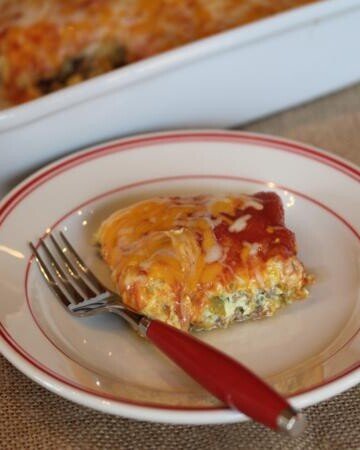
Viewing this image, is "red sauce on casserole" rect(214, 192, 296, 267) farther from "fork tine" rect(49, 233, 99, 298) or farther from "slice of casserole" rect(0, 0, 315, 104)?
"slice of casserole" rect(0, 0, 315, 104)

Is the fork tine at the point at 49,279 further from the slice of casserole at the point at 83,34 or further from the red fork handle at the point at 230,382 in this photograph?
the slice of casserole at the point at 83,34

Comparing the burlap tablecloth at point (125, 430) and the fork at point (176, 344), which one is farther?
the burlap tablecloth at point (125, 430)

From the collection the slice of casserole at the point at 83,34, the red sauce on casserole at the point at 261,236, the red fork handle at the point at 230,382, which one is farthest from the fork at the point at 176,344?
the slice of casserole at the point at 83,34

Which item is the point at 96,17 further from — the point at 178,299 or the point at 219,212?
the point at 178,299

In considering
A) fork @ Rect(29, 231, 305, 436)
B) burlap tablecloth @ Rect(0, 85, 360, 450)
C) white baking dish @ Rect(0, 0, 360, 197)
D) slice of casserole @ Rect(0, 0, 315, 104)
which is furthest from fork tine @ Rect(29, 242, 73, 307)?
slice of casserole @ Rect(0, 0, 315, 104)

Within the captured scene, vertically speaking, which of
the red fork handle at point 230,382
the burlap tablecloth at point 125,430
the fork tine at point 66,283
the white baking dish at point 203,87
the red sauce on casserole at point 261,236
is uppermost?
the white baking dish at point 203,87

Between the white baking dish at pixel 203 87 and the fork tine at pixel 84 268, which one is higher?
the white baking dish at pixel 203 87

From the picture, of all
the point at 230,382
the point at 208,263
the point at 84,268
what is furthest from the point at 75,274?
the point at 230,382

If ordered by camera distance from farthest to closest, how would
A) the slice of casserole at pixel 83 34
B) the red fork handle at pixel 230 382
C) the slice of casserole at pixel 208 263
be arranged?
the slice of casserole at pixel 83 34 → the slice of casserole at pixel 208 263 → the red fork handle at pixel 230 382
